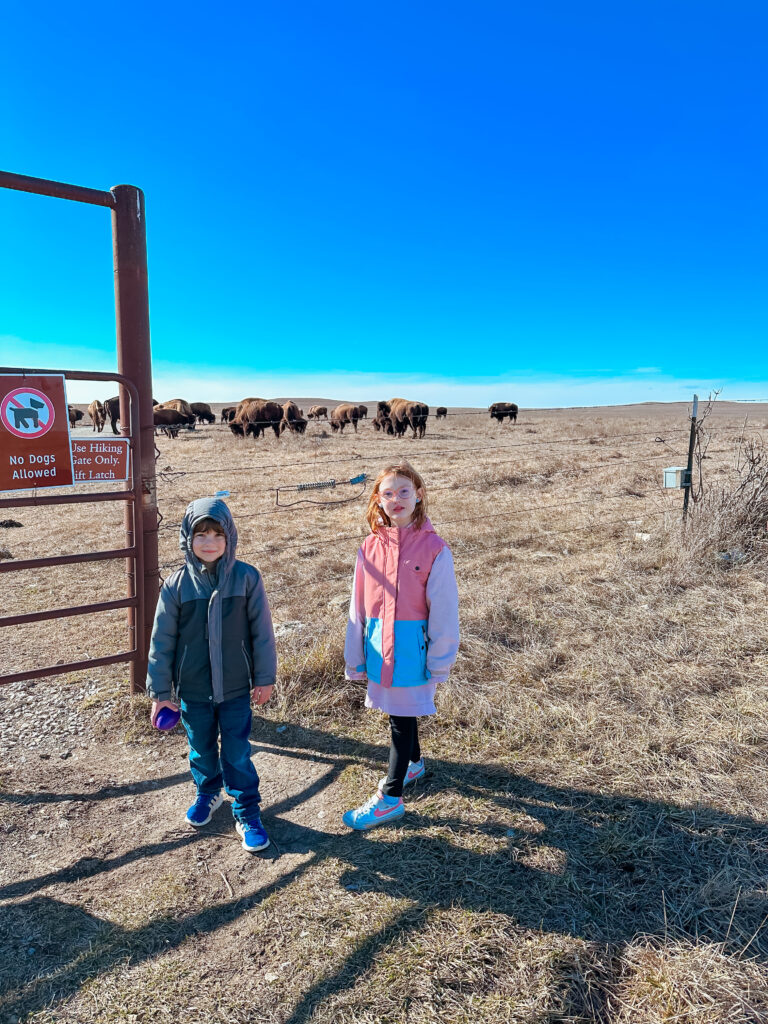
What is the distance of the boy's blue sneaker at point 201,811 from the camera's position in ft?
9.12

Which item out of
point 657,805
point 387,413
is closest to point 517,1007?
point 657,805

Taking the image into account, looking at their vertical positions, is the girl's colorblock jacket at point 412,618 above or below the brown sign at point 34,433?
below

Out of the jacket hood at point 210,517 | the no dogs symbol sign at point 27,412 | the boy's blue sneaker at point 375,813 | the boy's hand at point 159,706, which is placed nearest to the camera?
the jacket hood at point 210,517

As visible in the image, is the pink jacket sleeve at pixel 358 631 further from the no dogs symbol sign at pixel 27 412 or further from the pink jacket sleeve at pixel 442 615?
the no dogs symbol sign at pixel 27 412

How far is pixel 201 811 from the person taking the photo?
2.79m

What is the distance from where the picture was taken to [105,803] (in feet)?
9.78

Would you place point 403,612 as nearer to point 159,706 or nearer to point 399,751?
point 399,751

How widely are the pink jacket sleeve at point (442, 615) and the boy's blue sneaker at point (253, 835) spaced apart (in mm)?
1042

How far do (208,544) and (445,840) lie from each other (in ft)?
5.41

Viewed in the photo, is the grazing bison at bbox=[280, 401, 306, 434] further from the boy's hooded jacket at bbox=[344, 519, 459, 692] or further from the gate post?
the boy's hooded jacket at bbox=[344, 519, 459, 692]

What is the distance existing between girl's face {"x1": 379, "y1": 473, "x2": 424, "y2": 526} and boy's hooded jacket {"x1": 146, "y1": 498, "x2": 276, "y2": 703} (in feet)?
2.17

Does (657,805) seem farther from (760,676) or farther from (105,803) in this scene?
(105,803)

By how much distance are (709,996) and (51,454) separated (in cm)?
353

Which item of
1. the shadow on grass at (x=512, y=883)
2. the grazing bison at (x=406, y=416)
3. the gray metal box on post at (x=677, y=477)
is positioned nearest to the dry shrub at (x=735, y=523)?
the gray metal box on post at (x=677, y=477)
